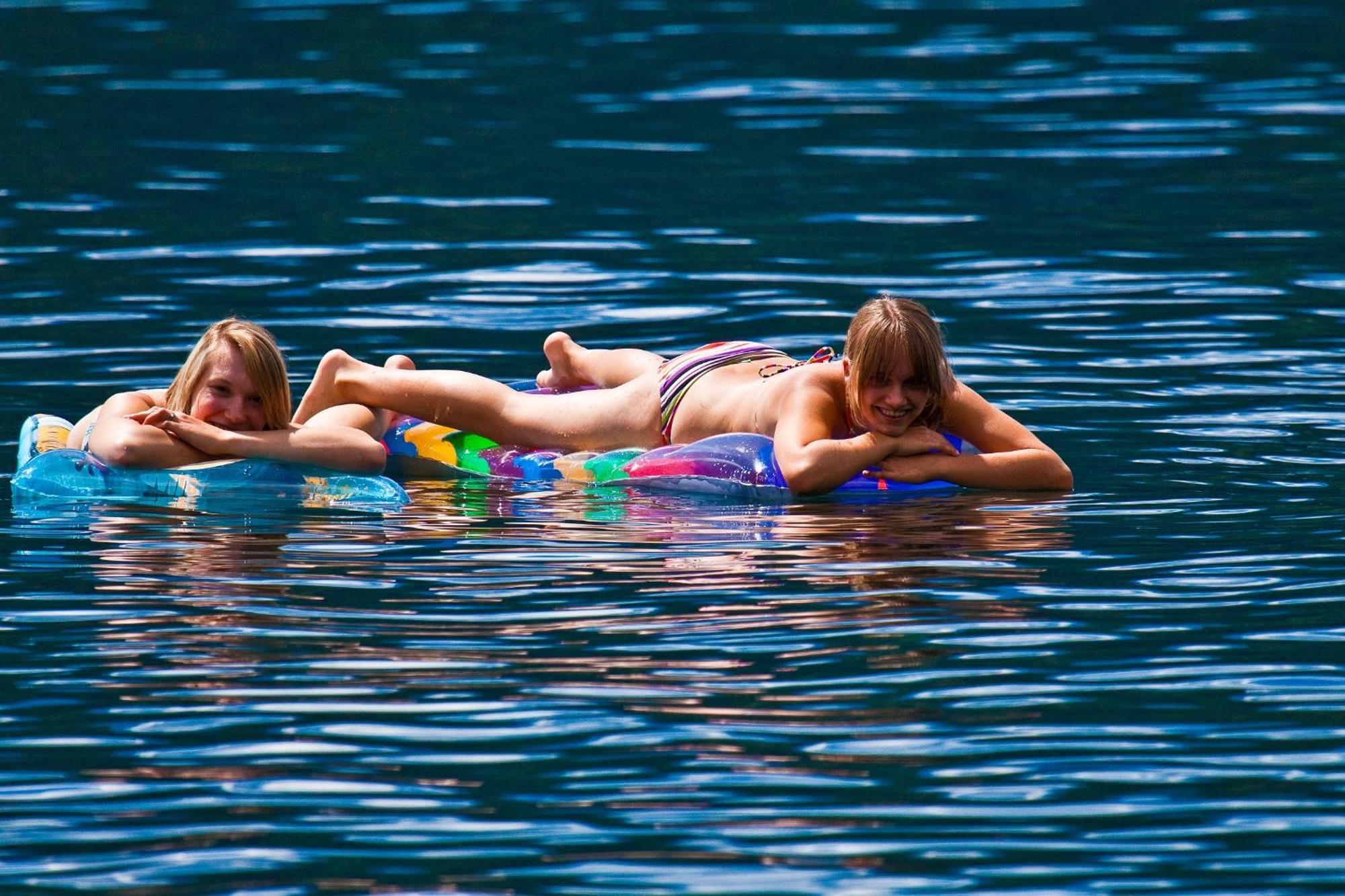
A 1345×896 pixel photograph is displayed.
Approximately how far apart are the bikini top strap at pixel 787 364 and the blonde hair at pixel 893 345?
0.49 meters

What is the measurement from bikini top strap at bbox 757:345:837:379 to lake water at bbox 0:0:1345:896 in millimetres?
867

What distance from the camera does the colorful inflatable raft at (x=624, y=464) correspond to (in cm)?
870

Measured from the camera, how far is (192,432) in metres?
8.66

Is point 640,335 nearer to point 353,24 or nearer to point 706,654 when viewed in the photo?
point 706,654

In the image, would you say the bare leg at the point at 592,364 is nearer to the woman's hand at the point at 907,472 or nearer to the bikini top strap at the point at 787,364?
the bikini top strap at the point at 787,364

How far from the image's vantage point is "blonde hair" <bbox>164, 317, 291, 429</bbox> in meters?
8.73

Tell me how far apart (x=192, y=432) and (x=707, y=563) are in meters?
2.43

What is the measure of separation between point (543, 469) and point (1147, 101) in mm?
12113

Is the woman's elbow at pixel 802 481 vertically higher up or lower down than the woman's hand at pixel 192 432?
lower down

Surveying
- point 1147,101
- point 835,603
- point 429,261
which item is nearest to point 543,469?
point 835,603

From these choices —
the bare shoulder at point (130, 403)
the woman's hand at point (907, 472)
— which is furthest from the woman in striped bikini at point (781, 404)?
the bare shoulder at point (130, 403)

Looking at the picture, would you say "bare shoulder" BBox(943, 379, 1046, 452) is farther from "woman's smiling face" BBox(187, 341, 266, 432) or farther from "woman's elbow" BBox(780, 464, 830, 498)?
"woman's smiling face" BBox(187, 341, 266, 432)

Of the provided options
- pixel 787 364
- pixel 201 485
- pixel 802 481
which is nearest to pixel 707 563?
pixel 802 481

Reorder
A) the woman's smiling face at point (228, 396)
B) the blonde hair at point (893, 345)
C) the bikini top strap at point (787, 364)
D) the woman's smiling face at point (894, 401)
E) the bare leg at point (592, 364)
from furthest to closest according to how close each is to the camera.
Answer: the bare leg at point (592, 364) → the bikini top strap at point (787, 364) → the woman's smiling face at point (228, 396) → the woman's smiling face at point (894, 401) → the blonde hair at point (893, 345)
